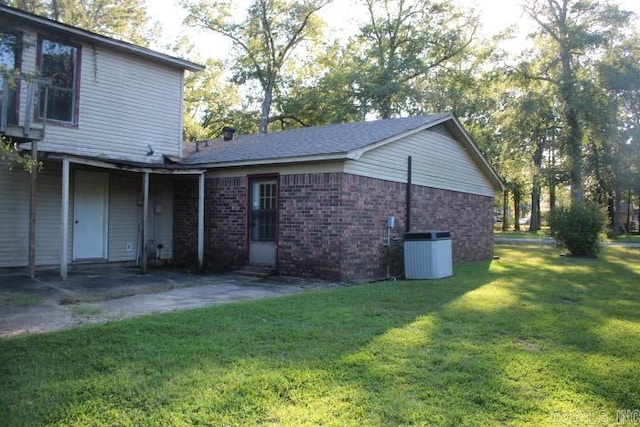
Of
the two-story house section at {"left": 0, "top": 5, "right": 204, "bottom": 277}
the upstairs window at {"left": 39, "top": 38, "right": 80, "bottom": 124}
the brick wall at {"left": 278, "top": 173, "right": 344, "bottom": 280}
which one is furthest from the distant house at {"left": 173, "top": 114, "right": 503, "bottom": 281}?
the upstairs window at {"left": 39, "top": 38, "right": 80, "bottom": 124}

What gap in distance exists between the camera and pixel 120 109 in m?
12.2

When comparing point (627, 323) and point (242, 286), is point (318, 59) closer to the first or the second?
point (242, 286)

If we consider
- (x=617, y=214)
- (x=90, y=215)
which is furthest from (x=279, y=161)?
(x=617, y=214)

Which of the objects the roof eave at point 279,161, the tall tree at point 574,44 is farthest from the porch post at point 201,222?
the tall tree at point 574,44

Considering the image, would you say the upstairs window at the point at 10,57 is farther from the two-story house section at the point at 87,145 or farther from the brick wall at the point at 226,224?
the brick wall at the point at 226,224

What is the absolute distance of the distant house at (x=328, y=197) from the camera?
1051cm

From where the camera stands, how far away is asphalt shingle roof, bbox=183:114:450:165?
10.9 metres

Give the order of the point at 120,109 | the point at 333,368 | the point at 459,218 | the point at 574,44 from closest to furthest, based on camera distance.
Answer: the point at 333,368, the point at 120,109, the point at 459,218, the point at 574,44

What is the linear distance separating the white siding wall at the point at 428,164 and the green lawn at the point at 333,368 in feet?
15.4

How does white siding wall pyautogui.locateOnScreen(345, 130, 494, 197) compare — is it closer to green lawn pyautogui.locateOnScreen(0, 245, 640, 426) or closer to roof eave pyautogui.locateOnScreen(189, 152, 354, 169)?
roof eave pyautogui.locateOnScreen(189, 152, 354, 169)

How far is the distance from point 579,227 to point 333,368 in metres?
16.5

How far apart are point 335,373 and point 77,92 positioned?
10.2 meters

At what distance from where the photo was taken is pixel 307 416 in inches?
133

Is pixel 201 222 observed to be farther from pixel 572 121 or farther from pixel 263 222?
pixel 572 121
